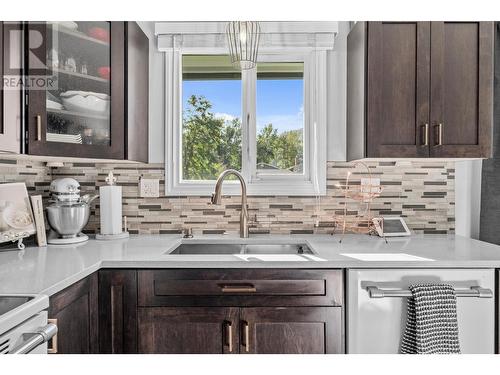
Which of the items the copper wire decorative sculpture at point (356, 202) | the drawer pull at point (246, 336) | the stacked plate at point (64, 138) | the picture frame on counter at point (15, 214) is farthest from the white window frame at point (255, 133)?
the drawer pull at point (246, 336)

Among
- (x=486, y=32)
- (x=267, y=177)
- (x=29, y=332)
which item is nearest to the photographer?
(x=29, y=332)

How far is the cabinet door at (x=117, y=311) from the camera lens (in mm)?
1534

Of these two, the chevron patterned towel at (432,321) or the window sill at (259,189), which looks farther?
the window sill at (259,189)

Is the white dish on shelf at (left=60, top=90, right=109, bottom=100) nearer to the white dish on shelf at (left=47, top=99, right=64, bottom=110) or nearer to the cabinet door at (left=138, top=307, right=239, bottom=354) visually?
the white dish on shelf at (left=47, top=99, right=64, bottom=110)

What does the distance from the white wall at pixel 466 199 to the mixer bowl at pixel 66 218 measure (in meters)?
2.21

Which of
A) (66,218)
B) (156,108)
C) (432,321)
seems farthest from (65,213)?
(432,321)

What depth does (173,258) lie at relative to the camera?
1585mm

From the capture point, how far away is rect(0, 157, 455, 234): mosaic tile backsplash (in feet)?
7.29

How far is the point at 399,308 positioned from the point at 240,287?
677mm

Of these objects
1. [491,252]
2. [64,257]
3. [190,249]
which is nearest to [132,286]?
[64,257]

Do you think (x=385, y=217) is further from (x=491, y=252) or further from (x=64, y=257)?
(x=64, y=257)

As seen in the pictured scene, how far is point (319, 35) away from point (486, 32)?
2.87 ft

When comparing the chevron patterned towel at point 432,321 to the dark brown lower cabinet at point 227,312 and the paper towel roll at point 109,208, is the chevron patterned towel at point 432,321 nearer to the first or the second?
the dark brown lower cabinet at point 227,312

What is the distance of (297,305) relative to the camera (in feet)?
5.11
